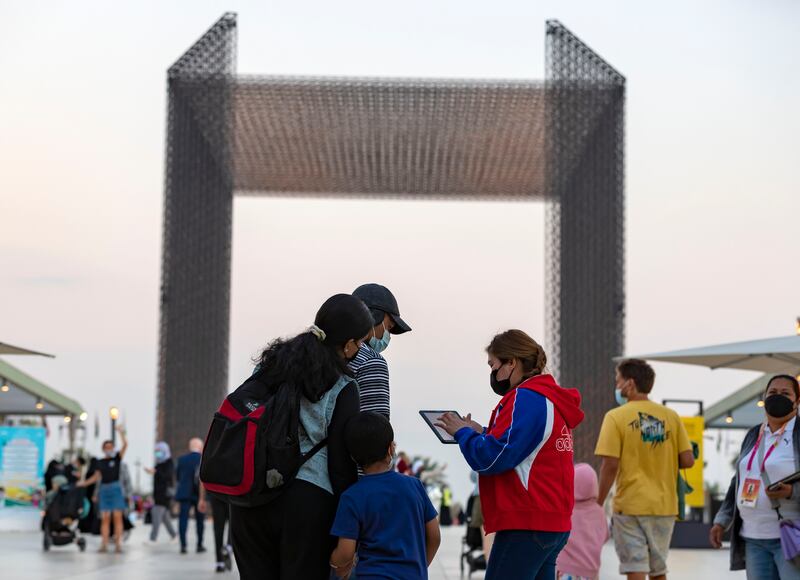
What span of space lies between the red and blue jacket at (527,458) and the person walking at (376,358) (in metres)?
0.32

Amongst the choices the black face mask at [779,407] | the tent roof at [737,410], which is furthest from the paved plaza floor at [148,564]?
the tent roof at [737,410]

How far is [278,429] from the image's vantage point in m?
3.37

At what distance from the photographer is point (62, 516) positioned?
1563cm

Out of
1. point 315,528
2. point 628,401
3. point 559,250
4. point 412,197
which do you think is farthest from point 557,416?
point 412,197

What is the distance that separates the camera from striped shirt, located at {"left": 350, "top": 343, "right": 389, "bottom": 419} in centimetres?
387

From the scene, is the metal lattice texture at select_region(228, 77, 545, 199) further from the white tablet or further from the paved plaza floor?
the white tablet

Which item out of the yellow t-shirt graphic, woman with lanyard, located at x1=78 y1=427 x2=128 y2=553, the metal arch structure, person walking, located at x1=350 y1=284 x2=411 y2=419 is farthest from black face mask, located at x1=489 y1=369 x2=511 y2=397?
the metal arch structure

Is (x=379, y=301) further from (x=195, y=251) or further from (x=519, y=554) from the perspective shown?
(x=195, y=251)

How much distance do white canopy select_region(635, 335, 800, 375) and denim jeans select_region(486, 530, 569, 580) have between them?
706 centimetres

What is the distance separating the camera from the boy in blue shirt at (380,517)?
349cm

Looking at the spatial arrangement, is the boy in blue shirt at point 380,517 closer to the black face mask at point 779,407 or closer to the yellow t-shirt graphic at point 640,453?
the black face mask at point 779,407

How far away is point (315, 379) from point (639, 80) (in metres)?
21.8

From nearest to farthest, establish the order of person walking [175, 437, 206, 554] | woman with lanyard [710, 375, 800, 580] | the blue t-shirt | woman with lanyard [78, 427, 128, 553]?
the blue t-shirt
woman with lanyard [710, 375, 800, 580]
person walking [175, 437, 206, 554]
woman with lanyard [78, 427, 128, 553]

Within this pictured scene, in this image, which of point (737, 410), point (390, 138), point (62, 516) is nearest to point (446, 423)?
point (62, 516)
